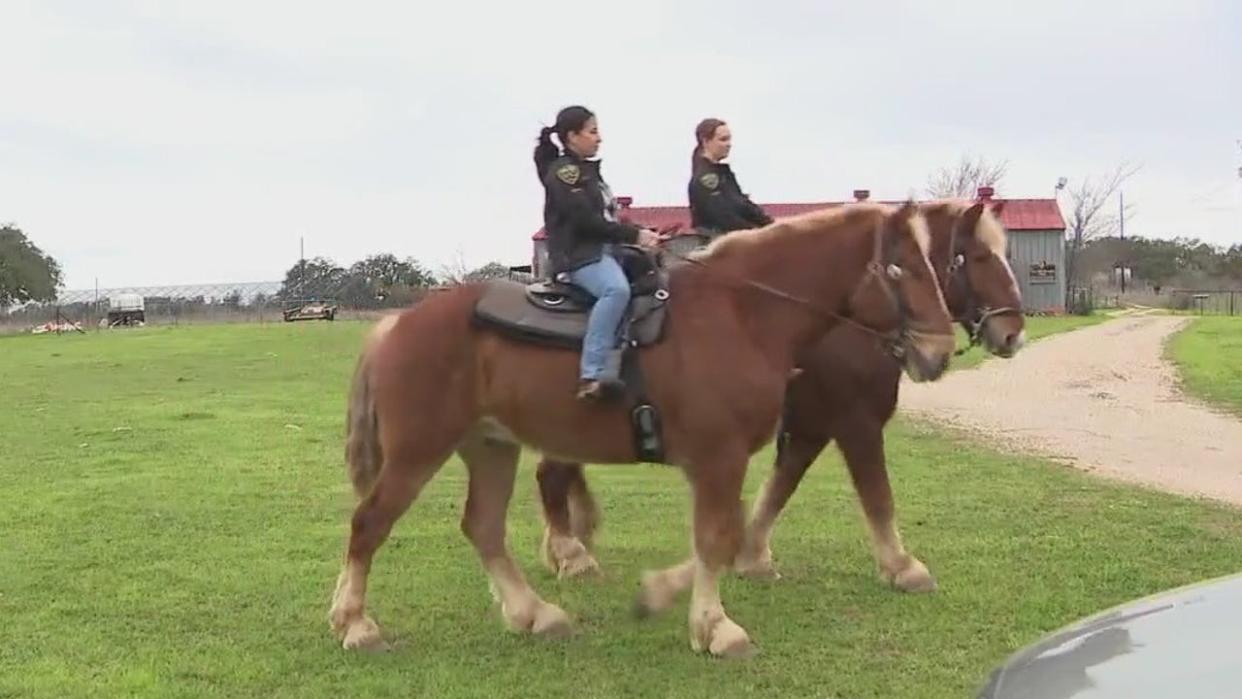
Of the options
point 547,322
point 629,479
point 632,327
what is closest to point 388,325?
point 547,322

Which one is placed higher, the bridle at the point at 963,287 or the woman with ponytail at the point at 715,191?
the woman with ponytail at the point at 715,191

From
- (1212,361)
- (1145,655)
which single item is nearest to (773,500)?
(1145,655)

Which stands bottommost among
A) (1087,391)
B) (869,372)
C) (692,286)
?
(1087,391)

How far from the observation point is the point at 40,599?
7.63 meters

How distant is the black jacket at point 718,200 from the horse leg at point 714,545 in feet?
6.29

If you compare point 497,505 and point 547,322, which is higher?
point 547,322

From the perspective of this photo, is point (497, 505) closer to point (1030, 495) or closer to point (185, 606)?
point (185, 606)

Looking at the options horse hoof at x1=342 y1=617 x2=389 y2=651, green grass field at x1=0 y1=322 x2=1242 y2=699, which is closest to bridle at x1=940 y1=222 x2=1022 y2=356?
green grass field at x1=0 y1=322 x2=1242 y2=699

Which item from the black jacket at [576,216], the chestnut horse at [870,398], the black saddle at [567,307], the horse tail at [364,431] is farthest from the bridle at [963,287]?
the horse tail at [364,431]

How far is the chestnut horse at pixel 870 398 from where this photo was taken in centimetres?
723

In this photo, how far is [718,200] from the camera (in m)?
7.80

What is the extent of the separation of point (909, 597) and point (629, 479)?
525 cm

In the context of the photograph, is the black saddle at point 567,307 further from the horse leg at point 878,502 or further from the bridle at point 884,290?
the horse leg at point 878,502

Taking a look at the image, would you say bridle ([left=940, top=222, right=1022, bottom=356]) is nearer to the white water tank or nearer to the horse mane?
the horse mane
